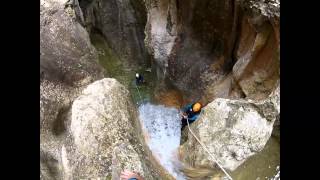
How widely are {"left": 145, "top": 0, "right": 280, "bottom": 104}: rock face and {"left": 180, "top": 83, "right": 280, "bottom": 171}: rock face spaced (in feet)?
2.75

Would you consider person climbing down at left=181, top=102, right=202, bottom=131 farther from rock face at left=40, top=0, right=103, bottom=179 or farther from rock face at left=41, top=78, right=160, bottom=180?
rock face at left=40, top=0, right=103, bottom=179

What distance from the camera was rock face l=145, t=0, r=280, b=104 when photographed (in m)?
8.36

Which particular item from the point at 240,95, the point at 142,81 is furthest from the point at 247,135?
the point at 142,81

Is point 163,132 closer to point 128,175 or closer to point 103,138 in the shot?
point 103,138

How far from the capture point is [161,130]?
10922mm

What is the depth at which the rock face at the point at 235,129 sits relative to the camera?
290 inches

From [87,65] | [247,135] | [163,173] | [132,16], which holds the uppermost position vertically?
[132,16]

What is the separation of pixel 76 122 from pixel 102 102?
0.61 metres

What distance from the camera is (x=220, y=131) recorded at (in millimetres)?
7789

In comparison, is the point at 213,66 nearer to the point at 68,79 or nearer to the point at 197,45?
the point at 197,45

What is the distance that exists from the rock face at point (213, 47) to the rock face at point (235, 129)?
33.1 inches

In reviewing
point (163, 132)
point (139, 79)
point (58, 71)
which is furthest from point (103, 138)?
point (139, 79)

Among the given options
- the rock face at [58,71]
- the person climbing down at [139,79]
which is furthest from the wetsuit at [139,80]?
the rock face at [58,71]

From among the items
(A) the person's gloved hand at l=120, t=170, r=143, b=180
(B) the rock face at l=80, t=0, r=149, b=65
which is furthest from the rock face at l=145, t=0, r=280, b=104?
(A) the person's gloved hand at l=120, t=170, r=143, b=180
